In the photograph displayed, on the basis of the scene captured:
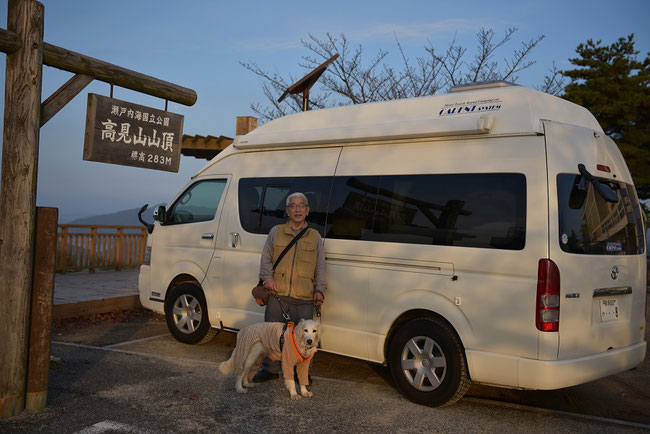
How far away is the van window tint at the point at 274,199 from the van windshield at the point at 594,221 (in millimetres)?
2351

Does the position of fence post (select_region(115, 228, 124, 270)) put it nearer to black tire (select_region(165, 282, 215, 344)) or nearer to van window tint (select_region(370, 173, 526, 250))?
black tire (select_region(165, 282, 215, 344))

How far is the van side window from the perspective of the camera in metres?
7.22

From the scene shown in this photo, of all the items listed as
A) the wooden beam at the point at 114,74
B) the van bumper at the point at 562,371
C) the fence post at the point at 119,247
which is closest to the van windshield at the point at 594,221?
the van bumper at the point at 562,371

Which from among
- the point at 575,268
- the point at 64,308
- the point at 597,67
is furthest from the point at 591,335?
the point at 597,67

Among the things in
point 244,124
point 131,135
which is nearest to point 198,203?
point 131,135

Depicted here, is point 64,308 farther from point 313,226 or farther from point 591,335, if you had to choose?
point 591,335

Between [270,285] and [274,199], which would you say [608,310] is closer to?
[270,285]

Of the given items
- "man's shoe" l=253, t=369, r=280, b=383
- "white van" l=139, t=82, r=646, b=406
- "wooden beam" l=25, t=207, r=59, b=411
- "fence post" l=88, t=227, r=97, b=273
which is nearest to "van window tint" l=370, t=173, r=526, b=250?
"white van" l=139, t=82, r=646, b=406

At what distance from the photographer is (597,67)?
20906 millimetres

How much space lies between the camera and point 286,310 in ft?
18.6

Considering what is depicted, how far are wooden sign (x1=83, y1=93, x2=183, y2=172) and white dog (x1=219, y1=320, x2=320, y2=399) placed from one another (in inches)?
86.9

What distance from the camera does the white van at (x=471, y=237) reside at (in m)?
4.59

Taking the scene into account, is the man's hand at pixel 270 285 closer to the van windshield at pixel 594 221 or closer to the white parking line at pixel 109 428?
the white parking line at pixel 109 428

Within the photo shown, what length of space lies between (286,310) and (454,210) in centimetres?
188
